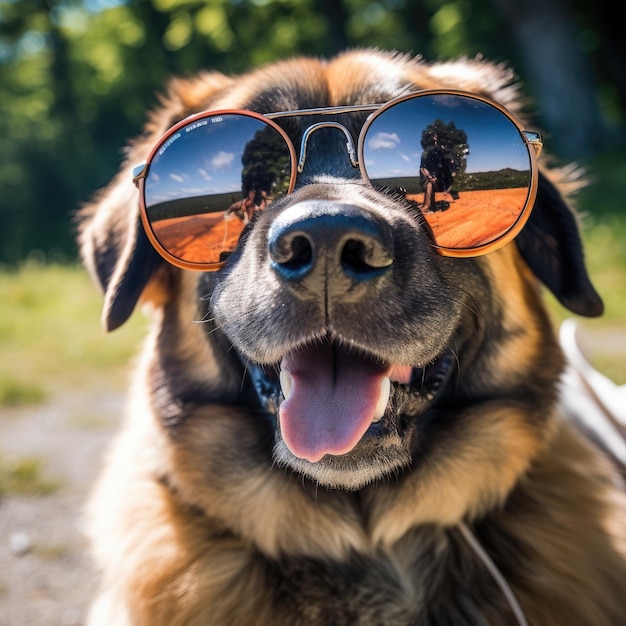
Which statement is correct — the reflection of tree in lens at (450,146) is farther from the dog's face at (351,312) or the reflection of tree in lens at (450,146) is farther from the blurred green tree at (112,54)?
the blurred green tree at (112,54)

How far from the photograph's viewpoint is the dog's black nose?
5.20 feet

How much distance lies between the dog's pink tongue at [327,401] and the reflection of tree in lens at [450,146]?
1.84 ft

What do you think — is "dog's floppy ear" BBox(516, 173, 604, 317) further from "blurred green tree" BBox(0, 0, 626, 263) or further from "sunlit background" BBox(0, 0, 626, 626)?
"blurred green tree" BBox(0, 0, 626, 263)

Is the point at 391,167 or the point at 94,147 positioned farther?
the point at 94,147

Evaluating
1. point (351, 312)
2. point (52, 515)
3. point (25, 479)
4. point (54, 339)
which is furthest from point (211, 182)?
point (54, 339)

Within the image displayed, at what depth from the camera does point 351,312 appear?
1.65m

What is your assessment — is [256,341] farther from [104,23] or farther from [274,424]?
[104,23]

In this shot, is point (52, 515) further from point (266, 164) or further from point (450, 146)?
point (450, 146)

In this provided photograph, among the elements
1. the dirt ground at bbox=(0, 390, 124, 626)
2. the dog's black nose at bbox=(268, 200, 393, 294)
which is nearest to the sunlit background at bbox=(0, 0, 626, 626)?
the dirt ground at bbox=(0, 390, 124, 626)

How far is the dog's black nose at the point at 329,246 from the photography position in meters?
1.58

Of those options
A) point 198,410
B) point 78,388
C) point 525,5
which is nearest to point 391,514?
point 198,410

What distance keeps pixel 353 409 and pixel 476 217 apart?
64cm

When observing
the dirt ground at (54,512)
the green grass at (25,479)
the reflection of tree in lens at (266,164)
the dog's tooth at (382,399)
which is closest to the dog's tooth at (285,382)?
the dog's tooth at (382,399)

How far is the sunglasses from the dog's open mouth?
0.40 m
